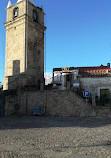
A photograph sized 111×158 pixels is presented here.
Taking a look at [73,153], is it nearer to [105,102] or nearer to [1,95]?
[105,102]

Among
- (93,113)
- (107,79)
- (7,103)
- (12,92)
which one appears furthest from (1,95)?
(107,79)

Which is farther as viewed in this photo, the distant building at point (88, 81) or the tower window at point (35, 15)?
the tower window at point (35, 15)

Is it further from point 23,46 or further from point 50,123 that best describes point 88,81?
point 50,123

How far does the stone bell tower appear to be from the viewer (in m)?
20.7

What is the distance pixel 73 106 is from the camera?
14.3 metres

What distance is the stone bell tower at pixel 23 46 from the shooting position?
814 inches

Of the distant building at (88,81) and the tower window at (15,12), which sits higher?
the tower window at (15,12)

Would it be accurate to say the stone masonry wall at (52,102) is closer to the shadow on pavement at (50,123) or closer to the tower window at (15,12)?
the shadow on pavement at (50,123)

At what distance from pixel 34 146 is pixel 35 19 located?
20.8 metres

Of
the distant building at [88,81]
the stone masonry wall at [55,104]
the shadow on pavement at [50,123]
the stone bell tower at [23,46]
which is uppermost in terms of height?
the stone bell tower at [23,46]

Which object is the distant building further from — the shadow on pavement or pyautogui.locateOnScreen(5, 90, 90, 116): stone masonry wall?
the shadow on pavement

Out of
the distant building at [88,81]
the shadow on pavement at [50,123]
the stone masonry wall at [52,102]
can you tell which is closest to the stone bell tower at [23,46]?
the distant building at [88,81]

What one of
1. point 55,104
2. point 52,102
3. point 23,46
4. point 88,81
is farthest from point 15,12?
point 55,104

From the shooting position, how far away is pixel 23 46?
20.8 m
